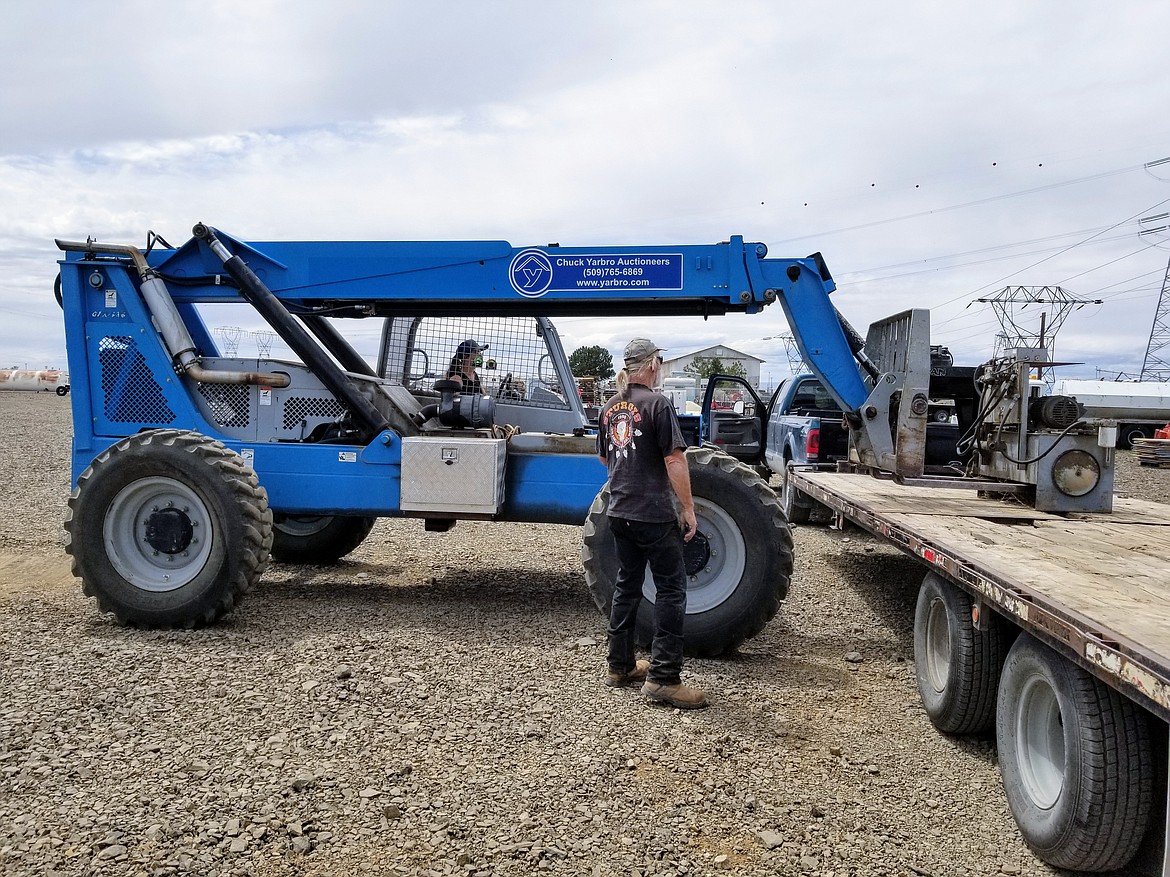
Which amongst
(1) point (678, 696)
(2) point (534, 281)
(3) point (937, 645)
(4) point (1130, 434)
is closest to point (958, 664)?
(3) point (937, 645)

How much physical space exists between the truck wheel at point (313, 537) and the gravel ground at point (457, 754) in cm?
136

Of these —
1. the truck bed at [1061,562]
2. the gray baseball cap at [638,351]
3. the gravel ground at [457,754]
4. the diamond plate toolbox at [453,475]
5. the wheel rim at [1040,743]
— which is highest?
the gray baseball cap at [638,351]

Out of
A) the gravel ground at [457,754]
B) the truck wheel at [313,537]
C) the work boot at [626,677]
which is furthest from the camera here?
the truck wheel at [313,537]

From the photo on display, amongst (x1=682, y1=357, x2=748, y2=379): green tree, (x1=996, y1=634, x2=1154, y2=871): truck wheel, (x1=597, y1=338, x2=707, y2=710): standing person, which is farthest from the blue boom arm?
(x1=682, y1=357, x2=748, y2=379): green tree

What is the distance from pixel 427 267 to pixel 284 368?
1.40m

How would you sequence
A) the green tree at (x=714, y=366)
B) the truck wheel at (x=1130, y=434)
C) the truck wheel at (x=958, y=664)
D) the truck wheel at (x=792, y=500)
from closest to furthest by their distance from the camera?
the truck wheel at (x=958, y=664)
the truck wheel at (x=792, y=500)
the truck wheel at (x=1130, y=434)
the green tree at (x=714, y=366)

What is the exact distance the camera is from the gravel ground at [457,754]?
3.29m

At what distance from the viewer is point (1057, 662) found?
3.27 meters

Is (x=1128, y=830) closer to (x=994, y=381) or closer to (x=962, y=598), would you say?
(x=962, y=598)

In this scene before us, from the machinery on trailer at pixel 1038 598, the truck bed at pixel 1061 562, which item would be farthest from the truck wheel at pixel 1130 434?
the machinery on trailer at pixel 1038 598

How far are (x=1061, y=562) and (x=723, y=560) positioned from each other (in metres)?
2.07

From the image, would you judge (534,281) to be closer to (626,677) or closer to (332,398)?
(332,398)

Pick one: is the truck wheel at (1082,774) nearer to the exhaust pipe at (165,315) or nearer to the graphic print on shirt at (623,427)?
the graphic print on shirt at (623,427)

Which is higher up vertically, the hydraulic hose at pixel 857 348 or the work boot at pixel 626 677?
the hydraulic hose at pixel 857 348
